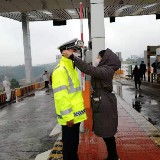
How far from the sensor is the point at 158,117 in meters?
6.58

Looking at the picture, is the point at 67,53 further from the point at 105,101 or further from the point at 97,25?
the point at 97,25

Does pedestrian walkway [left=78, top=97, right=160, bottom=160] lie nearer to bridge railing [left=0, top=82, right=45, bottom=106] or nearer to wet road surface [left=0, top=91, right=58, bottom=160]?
wet road surface [left=0, top=91, right=58, bottom=160]

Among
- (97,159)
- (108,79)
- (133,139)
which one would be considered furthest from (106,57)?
(133,139)

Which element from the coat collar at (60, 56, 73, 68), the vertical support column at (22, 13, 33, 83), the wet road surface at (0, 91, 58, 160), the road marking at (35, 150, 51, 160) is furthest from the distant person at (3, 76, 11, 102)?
→ the vertical support column at (22, 13, 33, 83)

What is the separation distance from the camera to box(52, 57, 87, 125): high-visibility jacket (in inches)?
96.2

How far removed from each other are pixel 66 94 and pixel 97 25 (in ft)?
9.90

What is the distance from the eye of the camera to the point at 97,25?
16.2 feet

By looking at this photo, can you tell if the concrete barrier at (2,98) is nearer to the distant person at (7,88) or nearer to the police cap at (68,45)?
the distant person at (7,88)

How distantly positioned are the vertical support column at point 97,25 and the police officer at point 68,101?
91.5 inches

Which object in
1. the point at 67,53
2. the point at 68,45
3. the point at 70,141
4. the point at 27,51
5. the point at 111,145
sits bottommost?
the point at 111,145

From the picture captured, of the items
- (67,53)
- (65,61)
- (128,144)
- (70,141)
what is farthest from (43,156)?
(67,53)

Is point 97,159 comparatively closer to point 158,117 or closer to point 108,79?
point 108,79

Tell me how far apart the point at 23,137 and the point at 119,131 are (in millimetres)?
2494

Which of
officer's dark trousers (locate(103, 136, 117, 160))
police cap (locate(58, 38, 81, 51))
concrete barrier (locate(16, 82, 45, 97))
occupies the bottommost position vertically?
concrete barrier (locate(16, 82, 45, 97))
